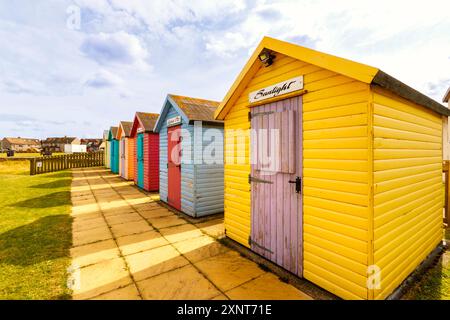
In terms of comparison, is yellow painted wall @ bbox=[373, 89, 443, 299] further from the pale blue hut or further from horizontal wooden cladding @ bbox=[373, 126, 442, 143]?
the pale blue hut

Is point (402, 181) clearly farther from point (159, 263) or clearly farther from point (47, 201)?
point (47, 201)

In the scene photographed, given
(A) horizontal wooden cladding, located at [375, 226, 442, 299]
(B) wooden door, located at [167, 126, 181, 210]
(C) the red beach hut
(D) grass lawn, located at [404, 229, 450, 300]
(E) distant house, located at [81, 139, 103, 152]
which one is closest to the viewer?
(A) horizontal wooden cladding, located at [375, 226, 442, 299]

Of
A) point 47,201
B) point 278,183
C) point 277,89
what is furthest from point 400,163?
point 47,201

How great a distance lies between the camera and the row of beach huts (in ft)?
9.55

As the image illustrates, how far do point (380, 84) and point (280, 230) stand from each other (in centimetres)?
271

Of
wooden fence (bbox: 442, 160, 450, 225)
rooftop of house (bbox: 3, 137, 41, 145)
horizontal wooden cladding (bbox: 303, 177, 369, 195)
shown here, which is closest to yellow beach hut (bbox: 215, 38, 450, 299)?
horizontal wooden cladding (bbox: 303, 177, 369, 195)

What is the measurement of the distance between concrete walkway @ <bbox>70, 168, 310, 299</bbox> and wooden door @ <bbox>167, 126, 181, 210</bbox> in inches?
43.3

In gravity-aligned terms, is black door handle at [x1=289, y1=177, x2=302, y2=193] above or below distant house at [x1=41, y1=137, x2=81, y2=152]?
below

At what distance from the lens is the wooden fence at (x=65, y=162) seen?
61.5 feet

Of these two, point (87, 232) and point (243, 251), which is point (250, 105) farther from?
point (87, 232)

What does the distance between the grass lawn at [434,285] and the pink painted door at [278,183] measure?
164cm

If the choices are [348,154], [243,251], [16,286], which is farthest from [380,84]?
[16,286]

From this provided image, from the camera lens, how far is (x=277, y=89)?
162 inches

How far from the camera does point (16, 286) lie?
3527 millimetres
